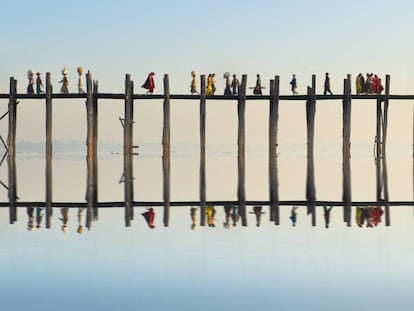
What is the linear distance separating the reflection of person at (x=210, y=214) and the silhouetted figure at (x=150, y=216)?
72cm

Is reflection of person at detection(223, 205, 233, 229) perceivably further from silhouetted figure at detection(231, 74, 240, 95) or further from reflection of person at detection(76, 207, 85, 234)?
silhouetted figure at detection(231, 74, 240, 95)

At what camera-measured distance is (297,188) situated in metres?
17.3

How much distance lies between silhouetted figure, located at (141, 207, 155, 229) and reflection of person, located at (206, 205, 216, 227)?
28.5 inches

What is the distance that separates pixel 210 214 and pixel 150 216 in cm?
83

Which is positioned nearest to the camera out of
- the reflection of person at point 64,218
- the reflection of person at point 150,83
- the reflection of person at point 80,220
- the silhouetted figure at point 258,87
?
the reflection of person at point 80,220

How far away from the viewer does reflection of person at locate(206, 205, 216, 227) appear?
36.5ft

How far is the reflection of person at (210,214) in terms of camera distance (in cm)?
1113

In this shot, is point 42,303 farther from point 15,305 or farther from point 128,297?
point 128,297

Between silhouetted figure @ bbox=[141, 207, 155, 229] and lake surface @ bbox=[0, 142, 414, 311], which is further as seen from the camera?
silhouetted figure @ bbox=[141, 207, 155, 229]

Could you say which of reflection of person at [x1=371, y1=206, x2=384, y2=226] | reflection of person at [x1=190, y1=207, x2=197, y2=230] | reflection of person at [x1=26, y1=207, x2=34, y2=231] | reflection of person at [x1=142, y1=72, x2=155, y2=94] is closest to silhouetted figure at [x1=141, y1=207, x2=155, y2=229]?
reflection of person at [x1=190, y1=207, x2=197, y2=230]

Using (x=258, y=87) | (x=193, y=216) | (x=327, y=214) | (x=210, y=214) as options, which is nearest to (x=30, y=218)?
(x=193, y=216)

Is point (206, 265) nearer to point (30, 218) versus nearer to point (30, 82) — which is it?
point (30, 218)

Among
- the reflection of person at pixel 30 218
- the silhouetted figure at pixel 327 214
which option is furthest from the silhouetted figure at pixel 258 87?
the reflection of person at pixel 30 218

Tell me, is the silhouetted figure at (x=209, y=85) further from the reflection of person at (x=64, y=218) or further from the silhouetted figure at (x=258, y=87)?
the reflection of person at (x=64, y=218)
